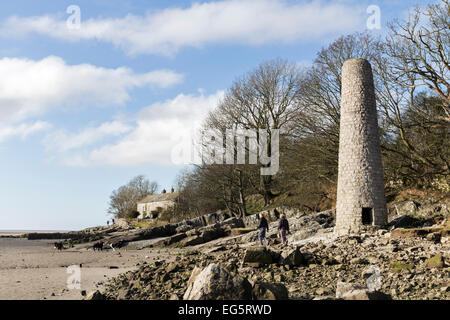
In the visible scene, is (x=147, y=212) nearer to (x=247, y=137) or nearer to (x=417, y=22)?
(x=247, y=137)

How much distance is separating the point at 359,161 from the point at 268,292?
12.8 m

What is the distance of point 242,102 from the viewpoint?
3628 cm

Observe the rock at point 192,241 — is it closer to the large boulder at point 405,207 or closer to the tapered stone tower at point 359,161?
the tapered stone tower at point 359,161

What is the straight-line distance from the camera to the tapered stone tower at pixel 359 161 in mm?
18250

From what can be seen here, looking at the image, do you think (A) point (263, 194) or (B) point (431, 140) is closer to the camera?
(B) point (431, 140)

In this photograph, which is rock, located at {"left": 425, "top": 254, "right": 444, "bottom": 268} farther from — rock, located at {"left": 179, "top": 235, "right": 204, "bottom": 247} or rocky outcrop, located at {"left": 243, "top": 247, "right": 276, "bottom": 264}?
rock, located at {"left": 179, "top": 235, "right": 204, "bottom": 247}

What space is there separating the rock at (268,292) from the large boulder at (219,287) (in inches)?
5.5

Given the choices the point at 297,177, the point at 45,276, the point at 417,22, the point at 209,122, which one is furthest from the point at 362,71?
the point at 209,122

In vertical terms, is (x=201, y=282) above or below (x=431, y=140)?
below

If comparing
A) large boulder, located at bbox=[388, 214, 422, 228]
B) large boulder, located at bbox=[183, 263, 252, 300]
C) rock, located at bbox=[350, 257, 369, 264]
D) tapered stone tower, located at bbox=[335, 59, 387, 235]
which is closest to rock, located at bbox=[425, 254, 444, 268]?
rock, located at bbox=[350, 257, 369, 264]

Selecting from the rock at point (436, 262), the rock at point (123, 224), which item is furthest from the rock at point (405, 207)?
the rock at point (123, 224)

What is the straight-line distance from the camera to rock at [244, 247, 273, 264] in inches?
479
